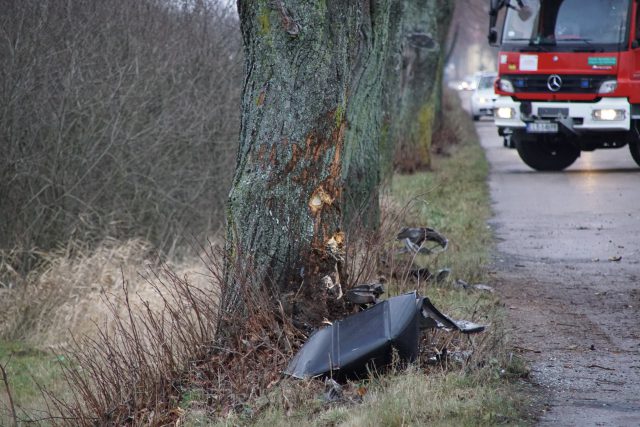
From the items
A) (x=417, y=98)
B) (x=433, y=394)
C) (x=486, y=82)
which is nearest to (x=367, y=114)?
(x=433, y=394)

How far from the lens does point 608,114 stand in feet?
58.6

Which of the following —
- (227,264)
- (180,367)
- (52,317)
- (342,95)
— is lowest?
(52,317)

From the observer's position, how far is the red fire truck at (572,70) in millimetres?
17719

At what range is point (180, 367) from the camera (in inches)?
260

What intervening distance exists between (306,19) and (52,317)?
23.5ft

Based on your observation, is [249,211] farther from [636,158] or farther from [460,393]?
[636,158]

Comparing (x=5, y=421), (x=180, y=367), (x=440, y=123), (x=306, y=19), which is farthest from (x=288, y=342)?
(x=440, y=123)

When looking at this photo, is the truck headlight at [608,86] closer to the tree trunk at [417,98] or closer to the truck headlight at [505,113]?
the truck headlight at [505,113]

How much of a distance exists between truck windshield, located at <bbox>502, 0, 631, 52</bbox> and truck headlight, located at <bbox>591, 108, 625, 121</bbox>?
95 cm

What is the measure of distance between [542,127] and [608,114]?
3.49 feet

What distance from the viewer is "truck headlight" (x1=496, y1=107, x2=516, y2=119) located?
1883 cm

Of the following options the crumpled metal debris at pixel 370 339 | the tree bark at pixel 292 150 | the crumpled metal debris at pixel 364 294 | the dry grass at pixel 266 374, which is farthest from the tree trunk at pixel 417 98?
the crumpled metal debris at pixel 370 339

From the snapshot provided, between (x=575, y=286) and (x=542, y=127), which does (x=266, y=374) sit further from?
(x=542, y=127)

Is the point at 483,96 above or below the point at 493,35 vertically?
below
